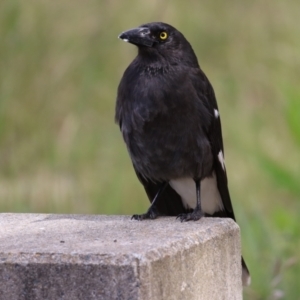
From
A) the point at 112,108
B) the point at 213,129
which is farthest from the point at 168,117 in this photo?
the point at 112,108

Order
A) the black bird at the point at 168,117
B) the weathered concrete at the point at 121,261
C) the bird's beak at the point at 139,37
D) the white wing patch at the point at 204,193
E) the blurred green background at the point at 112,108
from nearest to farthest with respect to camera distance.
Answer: the weathered concrete at the point at 121,261 < the black bird at the point at 168,117 < the bird's beak at the point at 139,37 < the white wing patch at the point at 204,193 < the blurred green background at the point at 112,108

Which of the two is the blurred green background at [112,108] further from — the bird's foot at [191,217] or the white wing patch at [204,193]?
the bird's foot at [191,217]

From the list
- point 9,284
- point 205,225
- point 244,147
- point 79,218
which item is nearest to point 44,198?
point 244,147

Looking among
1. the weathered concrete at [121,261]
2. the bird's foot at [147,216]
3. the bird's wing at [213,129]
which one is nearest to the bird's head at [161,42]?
the bird's wing at [213,129]

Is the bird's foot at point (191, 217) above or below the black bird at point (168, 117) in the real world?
below

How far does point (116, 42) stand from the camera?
7.20 m

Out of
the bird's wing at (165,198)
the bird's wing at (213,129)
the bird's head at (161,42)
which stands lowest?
the bird's wing at (165,198)

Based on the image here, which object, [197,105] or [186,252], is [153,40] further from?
[186,252]

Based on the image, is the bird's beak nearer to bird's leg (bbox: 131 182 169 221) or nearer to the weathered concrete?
bird's leg (bbox: 131 182 169 221)

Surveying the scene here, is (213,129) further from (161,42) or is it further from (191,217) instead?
(191,217)

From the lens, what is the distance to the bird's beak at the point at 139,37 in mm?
3820

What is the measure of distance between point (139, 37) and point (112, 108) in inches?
121

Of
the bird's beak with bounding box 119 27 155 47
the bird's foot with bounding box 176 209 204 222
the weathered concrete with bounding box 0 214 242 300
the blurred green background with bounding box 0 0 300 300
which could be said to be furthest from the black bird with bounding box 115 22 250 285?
the blurred green background with bounding box 0 0 300 300

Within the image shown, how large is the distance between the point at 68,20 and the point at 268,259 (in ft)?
9.80
